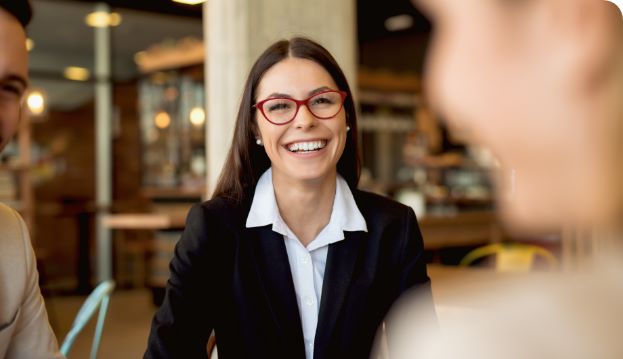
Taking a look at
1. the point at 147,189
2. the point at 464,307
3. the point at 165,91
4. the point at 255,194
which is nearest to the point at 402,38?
the point at 165,91

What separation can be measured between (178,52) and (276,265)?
27.5ft

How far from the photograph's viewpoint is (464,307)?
1.97ft

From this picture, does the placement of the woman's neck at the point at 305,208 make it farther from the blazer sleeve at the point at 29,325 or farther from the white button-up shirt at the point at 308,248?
the blazer sleeve at the point at 29,325

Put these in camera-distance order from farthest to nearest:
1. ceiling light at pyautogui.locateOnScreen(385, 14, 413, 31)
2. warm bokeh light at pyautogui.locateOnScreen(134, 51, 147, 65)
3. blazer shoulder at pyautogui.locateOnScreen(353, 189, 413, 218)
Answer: ceiling light at pyautogui.locateOnScreen(385, 14, 413, 31)
warm bokeh light at pyautogui.locateOnScreen(134, 51, 147, 65)
blazer shoulder at pyautogui.locateOnScreen(353, 189, 413, 218)

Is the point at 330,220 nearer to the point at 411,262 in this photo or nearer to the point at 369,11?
the point at 411,262

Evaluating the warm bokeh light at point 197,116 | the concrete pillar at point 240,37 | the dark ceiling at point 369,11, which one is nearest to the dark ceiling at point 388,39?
the dark ceiling at point 369,11

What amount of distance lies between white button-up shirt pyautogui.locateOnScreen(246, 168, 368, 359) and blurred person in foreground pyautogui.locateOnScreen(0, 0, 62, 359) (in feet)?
1.87

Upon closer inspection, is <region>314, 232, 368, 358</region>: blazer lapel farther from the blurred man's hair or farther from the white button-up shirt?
the blurred man's hair

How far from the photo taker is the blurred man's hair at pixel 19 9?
1.24 metres

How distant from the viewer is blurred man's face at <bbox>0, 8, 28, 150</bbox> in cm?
122

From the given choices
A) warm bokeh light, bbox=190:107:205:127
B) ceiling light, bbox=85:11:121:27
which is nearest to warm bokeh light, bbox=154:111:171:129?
warm bokeh light, bbox=190:107:205:127

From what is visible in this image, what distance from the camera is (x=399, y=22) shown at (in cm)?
1202

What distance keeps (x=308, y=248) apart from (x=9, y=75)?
884 mm

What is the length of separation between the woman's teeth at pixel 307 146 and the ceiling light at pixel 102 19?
28.8 feet
